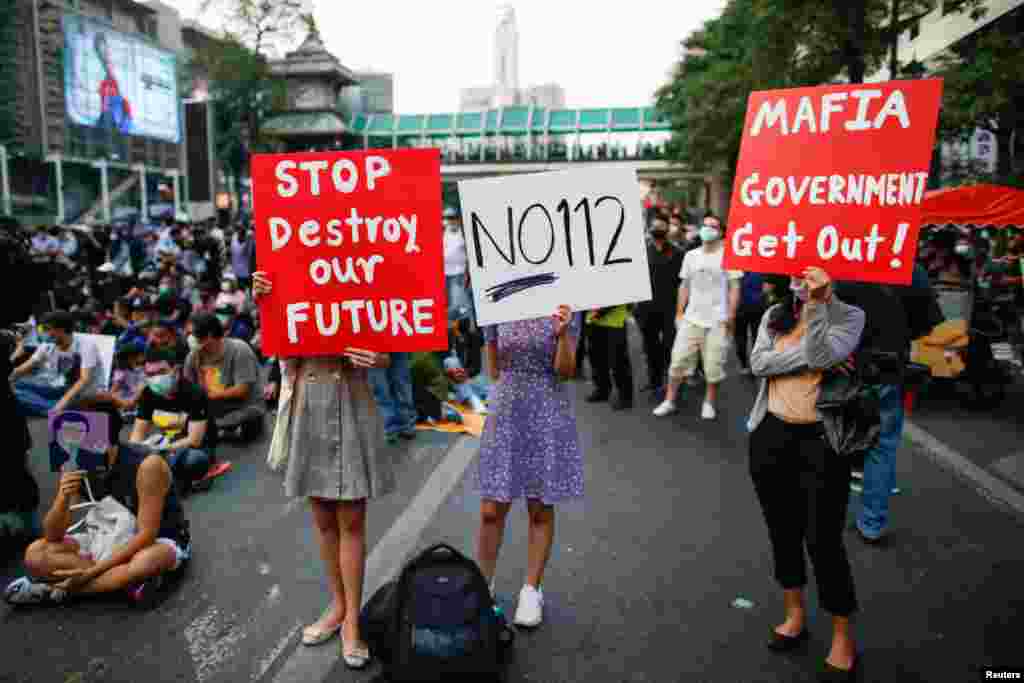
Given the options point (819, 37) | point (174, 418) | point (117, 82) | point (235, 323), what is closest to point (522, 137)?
point (117, 82)

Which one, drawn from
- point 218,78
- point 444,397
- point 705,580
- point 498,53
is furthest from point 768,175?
point 498,53

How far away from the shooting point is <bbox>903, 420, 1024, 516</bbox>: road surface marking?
5.25 metres

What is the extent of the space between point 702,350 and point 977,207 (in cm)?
265

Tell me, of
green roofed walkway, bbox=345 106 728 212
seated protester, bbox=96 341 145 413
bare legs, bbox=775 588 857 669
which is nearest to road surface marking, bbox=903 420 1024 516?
bare legs, bbox=775 588 857 669

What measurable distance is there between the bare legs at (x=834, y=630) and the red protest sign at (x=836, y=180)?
54.1 inches

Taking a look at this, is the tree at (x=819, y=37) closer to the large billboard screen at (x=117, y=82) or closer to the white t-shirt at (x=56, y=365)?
the white t-shirt at (x=56, y=365)

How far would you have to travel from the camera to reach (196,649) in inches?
136

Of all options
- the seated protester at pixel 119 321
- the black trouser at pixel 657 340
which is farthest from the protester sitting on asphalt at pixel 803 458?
the seated protester at pixel 119 321

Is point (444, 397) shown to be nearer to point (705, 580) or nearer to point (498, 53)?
point (705, 580)

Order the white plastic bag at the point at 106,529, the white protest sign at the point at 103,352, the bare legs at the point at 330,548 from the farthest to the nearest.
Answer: the white protest sign at the point at 103,352
the white plastic bag at the point at 106,529
the bare legs at the point at 330,548

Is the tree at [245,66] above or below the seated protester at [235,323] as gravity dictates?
above

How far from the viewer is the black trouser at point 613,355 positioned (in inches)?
312

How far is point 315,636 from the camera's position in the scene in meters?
3.45

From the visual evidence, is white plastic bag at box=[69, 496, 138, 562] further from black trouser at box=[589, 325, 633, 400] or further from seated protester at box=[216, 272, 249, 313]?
seated protester at box=[216, 272, 249, 313]
